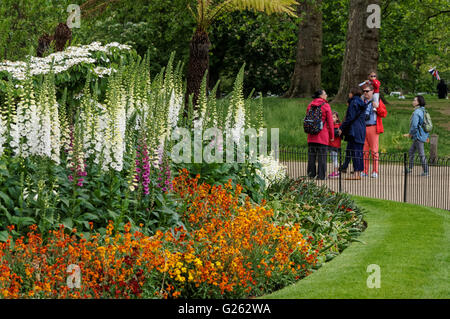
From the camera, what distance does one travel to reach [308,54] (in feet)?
81.7

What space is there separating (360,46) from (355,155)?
903 cm

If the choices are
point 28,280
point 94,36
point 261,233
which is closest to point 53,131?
point 28,280

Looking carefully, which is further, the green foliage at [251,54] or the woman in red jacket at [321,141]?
the green foliage at [251,54]

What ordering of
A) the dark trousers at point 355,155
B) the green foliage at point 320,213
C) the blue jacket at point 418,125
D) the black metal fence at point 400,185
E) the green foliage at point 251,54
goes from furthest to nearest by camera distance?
1. the green foliage at point 251,54
2. the blue jacket at point 418,125
3. the dark trousers at point 355,155
4. the black metal fence at point 400,185
5. the green foliage at point 320,213

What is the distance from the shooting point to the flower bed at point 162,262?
582 cm

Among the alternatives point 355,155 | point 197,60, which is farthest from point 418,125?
point 197,60

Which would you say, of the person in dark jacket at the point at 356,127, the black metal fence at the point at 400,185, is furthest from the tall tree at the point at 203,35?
the person in dark jacket at the point at 356,127

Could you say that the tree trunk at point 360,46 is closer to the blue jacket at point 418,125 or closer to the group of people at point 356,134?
the group of people at point 356,134

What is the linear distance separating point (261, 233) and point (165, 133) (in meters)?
1.79

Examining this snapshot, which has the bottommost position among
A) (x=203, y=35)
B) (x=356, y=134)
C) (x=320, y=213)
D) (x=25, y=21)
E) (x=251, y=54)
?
(x=320, y=213)

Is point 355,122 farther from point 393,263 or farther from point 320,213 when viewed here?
point 393,263

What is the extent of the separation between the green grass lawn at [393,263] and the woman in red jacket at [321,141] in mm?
2914
